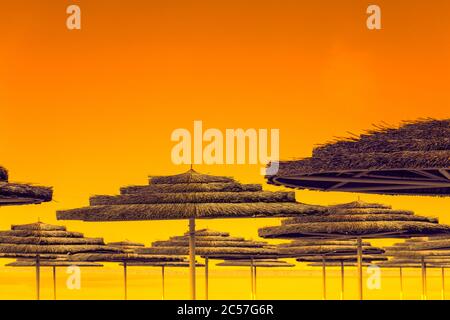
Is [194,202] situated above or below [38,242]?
above

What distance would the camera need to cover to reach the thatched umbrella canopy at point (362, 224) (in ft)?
85.4

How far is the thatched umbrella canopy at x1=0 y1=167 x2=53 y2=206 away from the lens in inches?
651

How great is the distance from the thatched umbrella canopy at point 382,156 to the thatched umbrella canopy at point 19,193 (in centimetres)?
425

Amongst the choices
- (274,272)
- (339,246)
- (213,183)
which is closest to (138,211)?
(213,183)

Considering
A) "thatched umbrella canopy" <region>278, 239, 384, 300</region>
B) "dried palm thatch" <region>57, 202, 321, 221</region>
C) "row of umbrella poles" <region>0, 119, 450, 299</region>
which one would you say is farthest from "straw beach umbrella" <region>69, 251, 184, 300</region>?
"dried palm thatch" <region>57, 202, 321, 221</region>

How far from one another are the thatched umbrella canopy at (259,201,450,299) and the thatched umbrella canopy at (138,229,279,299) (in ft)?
18.7

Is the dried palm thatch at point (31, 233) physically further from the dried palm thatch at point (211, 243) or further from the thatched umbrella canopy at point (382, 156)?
the thatched umbrella canopy at point (382, 156)

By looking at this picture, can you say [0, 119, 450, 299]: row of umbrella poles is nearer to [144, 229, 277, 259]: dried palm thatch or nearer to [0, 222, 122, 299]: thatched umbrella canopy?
[144, 229, 277, 259]: dried palm thatch

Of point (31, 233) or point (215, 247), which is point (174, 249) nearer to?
point (215, 247)

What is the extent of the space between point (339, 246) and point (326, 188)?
1658cm

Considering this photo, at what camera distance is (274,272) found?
101125 millimetres

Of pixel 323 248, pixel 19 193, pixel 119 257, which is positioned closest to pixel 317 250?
pixel 323 248

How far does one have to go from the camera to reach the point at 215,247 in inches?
1310

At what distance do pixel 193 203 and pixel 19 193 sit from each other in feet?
15.0
